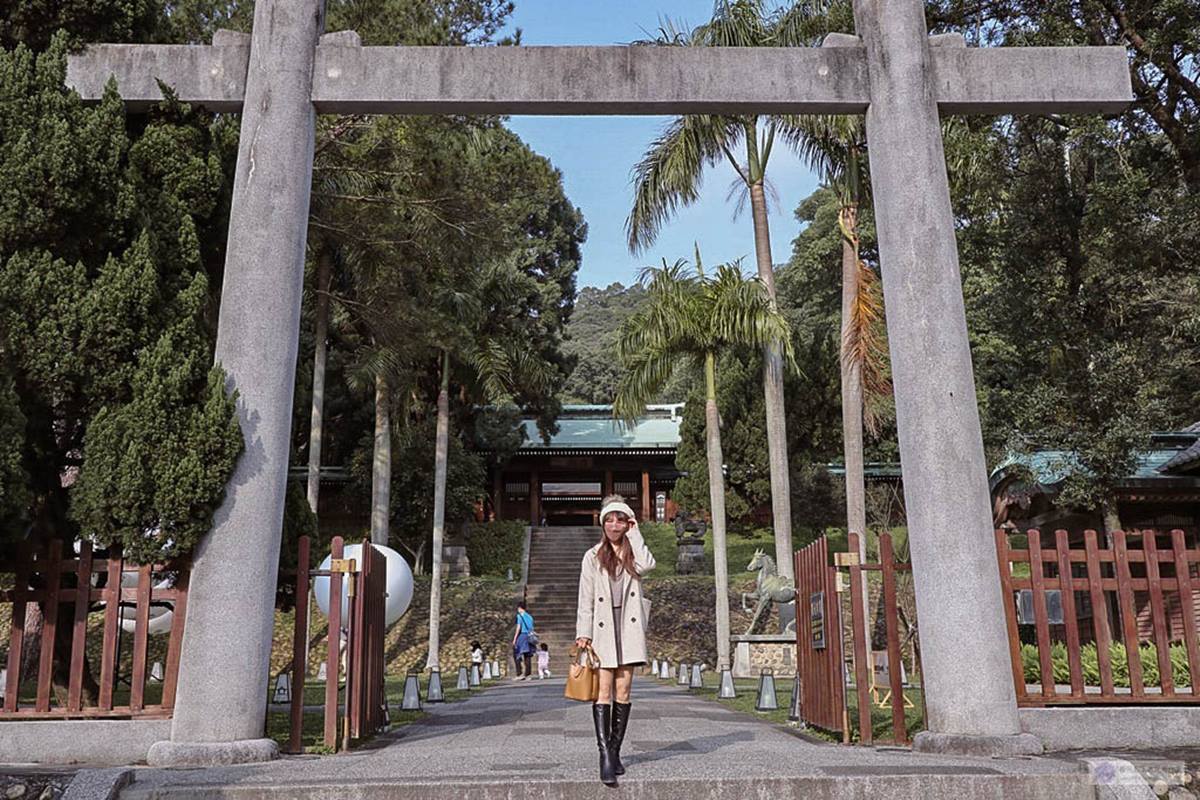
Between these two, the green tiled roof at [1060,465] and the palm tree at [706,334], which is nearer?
the green tiled roof at [1060,465]

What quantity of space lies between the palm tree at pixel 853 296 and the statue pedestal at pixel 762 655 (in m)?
5.01

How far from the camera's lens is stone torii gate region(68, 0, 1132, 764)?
698 cm

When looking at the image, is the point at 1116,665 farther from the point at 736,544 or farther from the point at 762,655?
the point at 736,544

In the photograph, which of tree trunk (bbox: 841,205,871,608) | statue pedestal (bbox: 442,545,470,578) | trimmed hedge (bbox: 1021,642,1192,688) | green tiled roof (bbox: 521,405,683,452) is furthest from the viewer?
green tiled roof (bbox: 521,405,683,452)

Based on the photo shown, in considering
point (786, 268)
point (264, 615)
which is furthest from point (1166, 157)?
point (786, 268)

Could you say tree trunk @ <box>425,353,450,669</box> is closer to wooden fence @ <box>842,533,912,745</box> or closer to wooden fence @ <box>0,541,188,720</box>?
wooden fence @ <box>0,541,188,720</box>

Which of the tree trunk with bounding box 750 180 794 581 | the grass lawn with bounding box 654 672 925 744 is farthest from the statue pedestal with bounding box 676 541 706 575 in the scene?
the tree trunk with bounding box 750 180 794 581

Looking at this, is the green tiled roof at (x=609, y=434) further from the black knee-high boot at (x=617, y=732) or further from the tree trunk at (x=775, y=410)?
the black knee-high boot at (x=617, y=732)

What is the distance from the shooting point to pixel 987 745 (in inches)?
265

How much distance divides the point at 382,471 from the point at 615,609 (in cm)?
1871

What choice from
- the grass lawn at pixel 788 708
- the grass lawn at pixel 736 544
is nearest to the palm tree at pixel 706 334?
the grass lawn at pixel 788 708

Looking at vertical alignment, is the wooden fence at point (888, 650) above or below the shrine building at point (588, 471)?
below

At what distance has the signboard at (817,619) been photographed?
8.27 m

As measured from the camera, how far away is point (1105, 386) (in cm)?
1502
